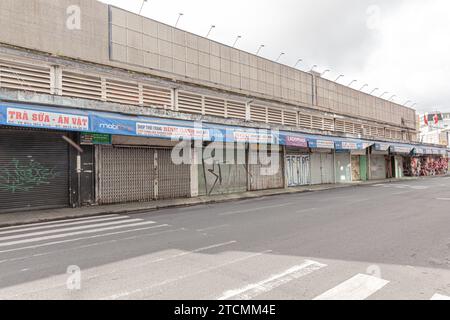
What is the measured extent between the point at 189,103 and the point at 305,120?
39.3 ft

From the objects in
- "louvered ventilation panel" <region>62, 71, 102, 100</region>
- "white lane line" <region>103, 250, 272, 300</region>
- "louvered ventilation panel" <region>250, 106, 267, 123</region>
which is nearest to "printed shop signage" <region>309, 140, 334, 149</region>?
"louvered ventilation panel" <region>250, 106, 267, 123</region>

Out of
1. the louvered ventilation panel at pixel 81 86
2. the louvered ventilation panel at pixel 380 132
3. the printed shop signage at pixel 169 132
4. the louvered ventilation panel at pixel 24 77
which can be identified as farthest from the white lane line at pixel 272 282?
the louvered ventilation panel at pixel 380 132

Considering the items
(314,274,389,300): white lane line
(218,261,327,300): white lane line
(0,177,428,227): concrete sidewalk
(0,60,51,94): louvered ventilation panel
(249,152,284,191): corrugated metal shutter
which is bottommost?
(314,274,389,300): white lane line

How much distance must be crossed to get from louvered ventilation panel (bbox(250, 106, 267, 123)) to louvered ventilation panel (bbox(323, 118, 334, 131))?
8210 millimetres

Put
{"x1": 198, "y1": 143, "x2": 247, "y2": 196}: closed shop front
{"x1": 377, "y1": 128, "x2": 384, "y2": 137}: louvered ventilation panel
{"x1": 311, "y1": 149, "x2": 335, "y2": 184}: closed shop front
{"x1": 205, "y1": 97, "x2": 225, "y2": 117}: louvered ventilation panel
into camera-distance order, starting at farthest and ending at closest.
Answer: {"x1": 377, "y1": 128, "x2": 384, "y2": 137}: louvered ventilation panel, {"x1": 311, "y1": 149, "x2": 335, "y2": 184}: closed shop front, {"x1": 205, "y1": 97, "x2": 225, "y2": 117}: louvered ventilation panel, {"x1": 198, "y1": 143, "x2": 247, "y2": 196}: closed shop front

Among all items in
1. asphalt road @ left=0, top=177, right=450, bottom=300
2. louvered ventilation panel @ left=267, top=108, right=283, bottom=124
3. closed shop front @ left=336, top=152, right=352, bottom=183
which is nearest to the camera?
asphalt road @ left=0, top=177, right=450, bottom=300

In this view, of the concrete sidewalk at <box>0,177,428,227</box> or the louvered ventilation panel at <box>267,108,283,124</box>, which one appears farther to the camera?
the louvered ventilation panel at <box>267,108,283,124</box>

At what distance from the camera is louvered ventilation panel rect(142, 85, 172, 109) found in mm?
15770

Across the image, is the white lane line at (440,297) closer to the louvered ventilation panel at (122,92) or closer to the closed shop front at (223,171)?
the louvered ventilation panel at (122,92)

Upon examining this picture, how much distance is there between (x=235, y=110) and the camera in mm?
20109

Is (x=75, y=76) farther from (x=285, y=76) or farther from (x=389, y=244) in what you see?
(x=285, y=76)

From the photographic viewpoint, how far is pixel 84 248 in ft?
21.1

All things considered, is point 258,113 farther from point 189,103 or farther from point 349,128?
point 349,128

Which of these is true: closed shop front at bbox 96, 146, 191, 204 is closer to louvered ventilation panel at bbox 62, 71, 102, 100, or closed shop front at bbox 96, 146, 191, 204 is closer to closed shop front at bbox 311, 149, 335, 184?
louvered ventilation panel at bbox 62, 71, 102, 100
